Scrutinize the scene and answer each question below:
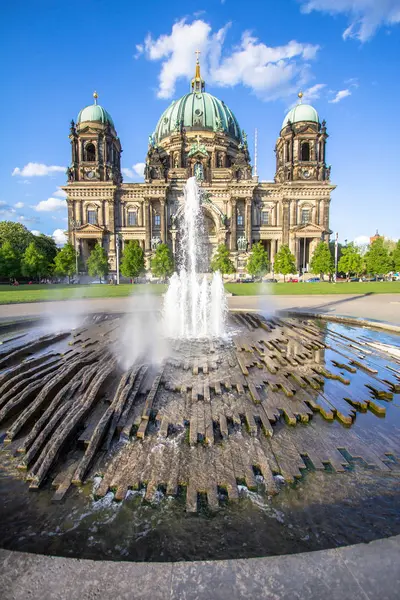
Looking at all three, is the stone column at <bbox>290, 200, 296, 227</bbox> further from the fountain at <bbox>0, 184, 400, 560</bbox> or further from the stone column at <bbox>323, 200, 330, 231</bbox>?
the fountain at <bbox>0, 184, 400, 560</bbox>

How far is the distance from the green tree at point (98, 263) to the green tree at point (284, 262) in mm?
28635

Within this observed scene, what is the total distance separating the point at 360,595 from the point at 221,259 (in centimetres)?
5232

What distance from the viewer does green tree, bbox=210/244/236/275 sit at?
5328 cm

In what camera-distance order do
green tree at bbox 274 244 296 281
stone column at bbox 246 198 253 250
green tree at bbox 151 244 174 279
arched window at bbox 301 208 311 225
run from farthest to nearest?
arched window at bbox 301 208 311 225 → stone column at bbox 246 198 253 250 → green tree at bbox 274 244 296 281 → green tree at bbox 151 244 174 279

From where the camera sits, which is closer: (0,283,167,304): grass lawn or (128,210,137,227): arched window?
(0,283,167,304): grass lawn

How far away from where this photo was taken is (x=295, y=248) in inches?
2384

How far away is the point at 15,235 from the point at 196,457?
240ft

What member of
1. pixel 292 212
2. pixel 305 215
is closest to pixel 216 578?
pixel 292 212

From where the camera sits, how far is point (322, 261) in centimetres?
5388

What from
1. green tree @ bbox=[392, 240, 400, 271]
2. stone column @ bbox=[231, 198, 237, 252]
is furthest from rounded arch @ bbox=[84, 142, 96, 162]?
green tree @ bbox=[392, 240, 400, 271]

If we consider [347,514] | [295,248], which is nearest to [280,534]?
[347,514]

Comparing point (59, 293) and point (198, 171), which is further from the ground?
point (198, 171)

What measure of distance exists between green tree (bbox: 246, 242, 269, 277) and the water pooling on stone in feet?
154

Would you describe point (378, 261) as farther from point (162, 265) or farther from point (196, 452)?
point (196, 452)
